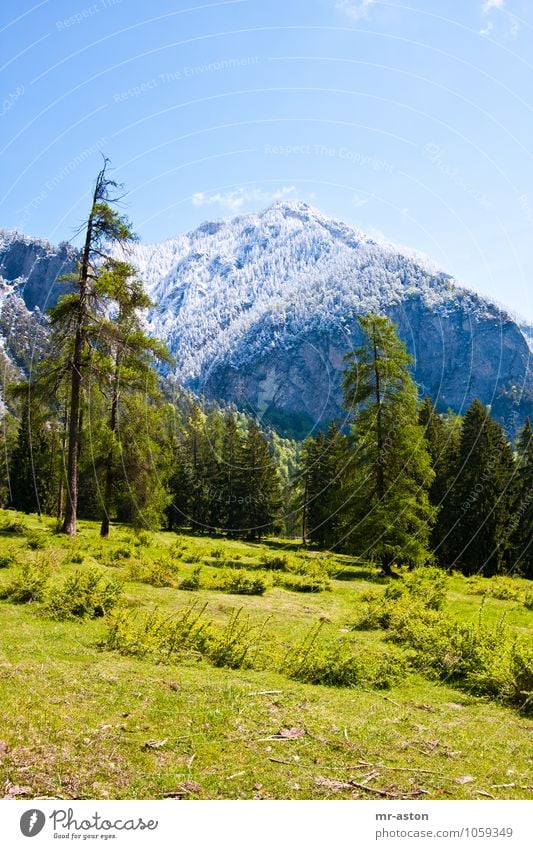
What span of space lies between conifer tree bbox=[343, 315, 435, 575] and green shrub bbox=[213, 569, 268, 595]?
35.0ft

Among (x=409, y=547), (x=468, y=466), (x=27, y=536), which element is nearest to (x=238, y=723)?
(x=27, y=536)

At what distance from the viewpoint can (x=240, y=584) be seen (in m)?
22.5

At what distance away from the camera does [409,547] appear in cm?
3175

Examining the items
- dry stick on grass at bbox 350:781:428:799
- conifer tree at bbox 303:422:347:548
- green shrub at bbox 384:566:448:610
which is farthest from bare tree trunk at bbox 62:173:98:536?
conifer tree at bbox 303:422:347:548

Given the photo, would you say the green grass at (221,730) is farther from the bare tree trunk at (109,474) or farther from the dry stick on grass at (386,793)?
the bare tree trunk at (109,474)

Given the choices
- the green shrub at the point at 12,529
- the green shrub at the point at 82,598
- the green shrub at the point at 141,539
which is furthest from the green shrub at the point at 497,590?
the green shrub at the point at 12,529

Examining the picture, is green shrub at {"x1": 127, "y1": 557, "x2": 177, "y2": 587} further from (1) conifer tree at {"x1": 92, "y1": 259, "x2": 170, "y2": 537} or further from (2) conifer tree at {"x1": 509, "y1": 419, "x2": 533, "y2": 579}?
(2) conifer tree at {"x1": 509, "y1": 419, "x2": 533, "y2": 579}

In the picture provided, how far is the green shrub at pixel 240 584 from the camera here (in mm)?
22219

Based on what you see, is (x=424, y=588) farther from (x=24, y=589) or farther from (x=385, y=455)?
(x=24, y=589)

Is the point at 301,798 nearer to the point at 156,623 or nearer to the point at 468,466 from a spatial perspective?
the point at 156,623

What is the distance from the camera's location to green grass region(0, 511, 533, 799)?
22.1 feet

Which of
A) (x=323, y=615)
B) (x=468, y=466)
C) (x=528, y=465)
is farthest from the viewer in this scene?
(x=528, y=465)

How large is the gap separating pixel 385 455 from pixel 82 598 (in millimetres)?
22165
